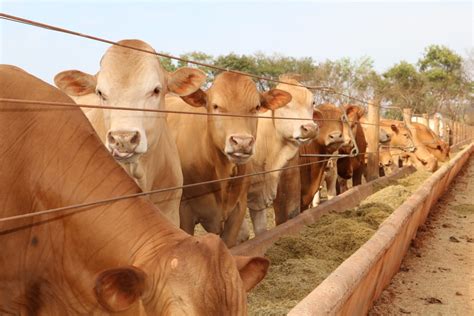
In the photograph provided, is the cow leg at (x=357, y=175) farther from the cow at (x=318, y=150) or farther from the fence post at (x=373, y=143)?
the cow at (x=318, y=150)

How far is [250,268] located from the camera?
1.96 m

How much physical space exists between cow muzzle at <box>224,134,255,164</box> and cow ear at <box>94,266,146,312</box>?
239cm

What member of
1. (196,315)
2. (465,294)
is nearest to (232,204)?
(465,294)

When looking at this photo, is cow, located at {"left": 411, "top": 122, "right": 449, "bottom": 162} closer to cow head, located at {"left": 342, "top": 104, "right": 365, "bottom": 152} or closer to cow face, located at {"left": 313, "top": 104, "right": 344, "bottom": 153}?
cow head, located at {"left": 342, "top": 104, "right": 365, "bottom": 152}

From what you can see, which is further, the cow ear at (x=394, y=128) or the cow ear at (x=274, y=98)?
the cow ear at (x=394, y=128)

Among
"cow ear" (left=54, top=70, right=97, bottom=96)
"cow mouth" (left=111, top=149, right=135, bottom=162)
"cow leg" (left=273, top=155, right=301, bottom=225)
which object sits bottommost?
"cow leg" (left=273, top=155, right=301, bottom=225)

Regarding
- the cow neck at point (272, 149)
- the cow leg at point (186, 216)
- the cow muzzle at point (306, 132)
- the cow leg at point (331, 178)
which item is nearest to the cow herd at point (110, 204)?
the cow leg at point (186, 216)

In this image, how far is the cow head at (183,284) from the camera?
5.37 feet

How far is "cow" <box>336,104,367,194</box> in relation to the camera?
848 cm

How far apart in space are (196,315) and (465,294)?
315 centimetres

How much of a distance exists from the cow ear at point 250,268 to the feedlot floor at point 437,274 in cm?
190

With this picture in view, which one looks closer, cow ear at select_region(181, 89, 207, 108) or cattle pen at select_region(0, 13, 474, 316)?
cattle pen at select_region(0, 13, 474, 316)

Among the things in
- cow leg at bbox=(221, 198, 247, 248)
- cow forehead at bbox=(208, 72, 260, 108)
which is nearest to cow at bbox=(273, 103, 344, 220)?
cow leg at bbox=(221, 198, 247, 248)

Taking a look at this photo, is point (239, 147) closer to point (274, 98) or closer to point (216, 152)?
point (216, 152)
